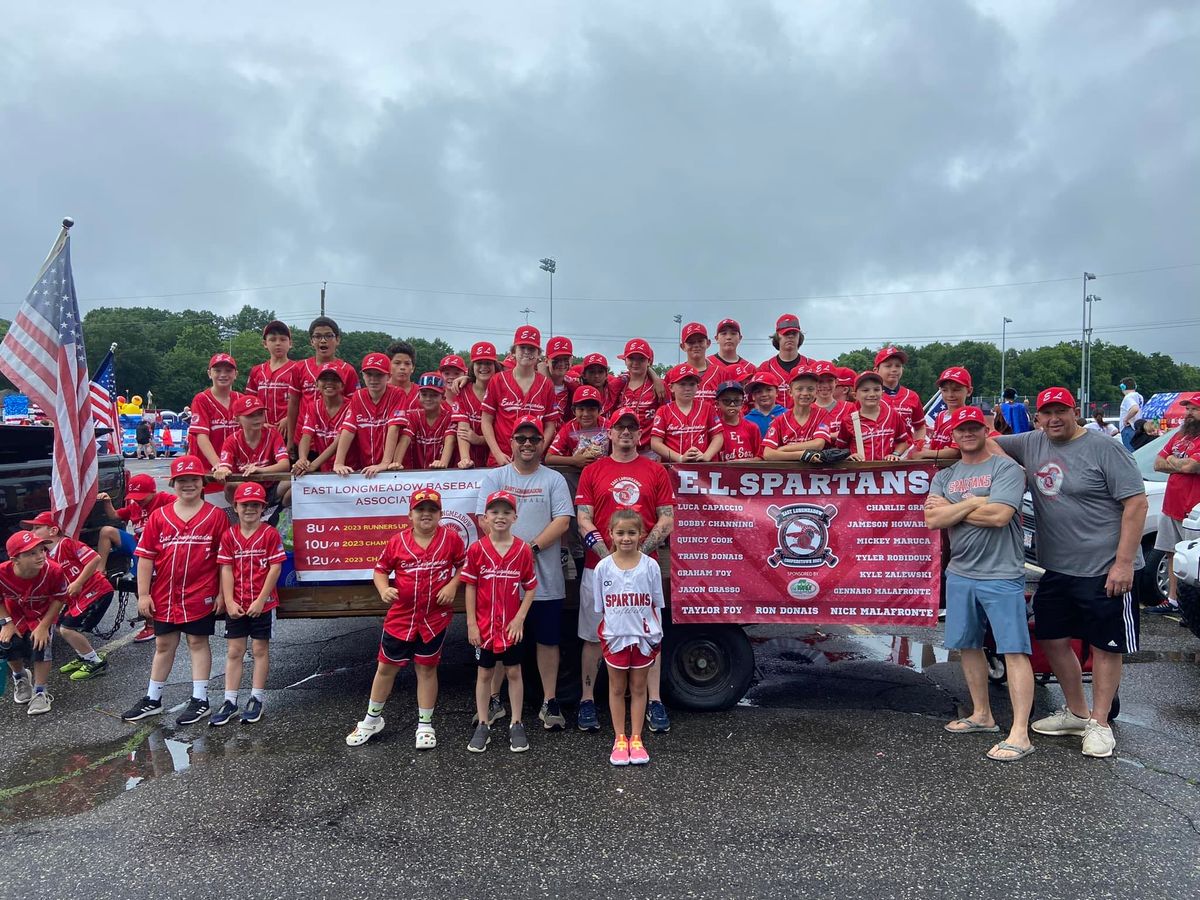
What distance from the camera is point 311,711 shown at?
5242 mm

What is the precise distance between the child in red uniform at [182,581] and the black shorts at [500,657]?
1.80 meters

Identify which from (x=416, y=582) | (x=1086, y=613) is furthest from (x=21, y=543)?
(x=1086, y=613)

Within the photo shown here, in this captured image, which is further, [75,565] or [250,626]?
[75,565]

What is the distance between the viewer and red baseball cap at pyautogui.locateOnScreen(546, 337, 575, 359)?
6.27 m

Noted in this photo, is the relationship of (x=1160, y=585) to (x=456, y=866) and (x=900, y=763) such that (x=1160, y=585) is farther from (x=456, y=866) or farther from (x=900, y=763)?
(x=456, y=866)

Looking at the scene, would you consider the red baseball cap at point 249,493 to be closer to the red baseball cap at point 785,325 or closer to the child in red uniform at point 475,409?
the child in red uniform at point 475,409

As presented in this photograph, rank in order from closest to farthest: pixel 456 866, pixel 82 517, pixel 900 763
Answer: pixel 456 866 < pixel 900 763 < pixel 82 517

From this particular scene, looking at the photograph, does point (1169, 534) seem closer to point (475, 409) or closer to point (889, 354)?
point (889, 354)

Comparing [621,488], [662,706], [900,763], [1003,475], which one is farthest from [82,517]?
[1003,475]

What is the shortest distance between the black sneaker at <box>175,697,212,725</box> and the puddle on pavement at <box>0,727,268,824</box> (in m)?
0.11

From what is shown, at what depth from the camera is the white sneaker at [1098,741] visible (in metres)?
4.39

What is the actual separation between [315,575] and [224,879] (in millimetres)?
2161

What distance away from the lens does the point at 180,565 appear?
16.6ft

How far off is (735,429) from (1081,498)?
2.15 metres
